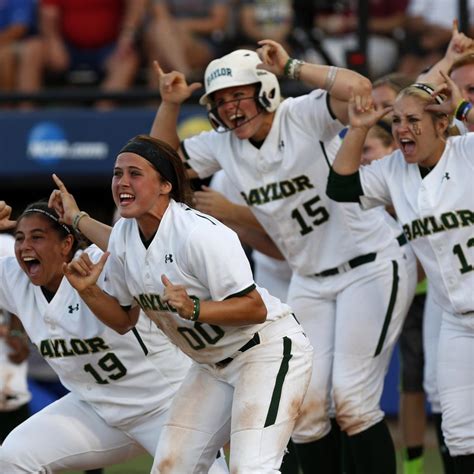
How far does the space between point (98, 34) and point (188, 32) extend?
0.70 m

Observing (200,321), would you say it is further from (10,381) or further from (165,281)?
(10,381)

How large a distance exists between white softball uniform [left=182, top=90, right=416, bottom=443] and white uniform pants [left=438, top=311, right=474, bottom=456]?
1.92 ft

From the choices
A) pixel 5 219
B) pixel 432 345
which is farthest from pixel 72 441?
pixel 432 345

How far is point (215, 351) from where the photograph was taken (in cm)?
480

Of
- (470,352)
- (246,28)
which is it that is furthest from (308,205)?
(246,28)

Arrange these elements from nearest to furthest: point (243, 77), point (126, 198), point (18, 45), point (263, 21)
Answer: point (126, 198) < point (243, 77) < point (263, 21) < point (18, 45)

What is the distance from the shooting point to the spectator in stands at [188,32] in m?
9.59

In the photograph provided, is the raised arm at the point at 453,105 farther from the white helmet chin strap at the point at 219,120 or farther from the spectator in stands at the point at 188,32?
the spectator in stands at the point at 188,32

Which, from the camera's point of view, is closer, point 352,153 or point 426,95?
point 426,95

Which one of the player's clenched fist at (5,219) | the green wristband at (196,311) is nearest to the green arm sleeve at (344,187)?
the green wristband at (196,311)

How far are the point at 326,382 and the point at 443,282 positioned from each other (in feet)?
3.12

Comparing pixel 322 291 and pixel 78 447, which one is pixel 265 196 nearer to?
pixel 322 291

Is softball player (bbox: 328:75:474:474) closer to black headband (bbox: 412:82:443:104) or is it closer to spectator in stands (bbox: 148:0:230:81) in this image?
black headband (bbox: 412:82:443:104)

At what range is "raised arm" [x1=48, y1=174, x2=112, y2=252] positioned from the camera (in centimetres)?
518
